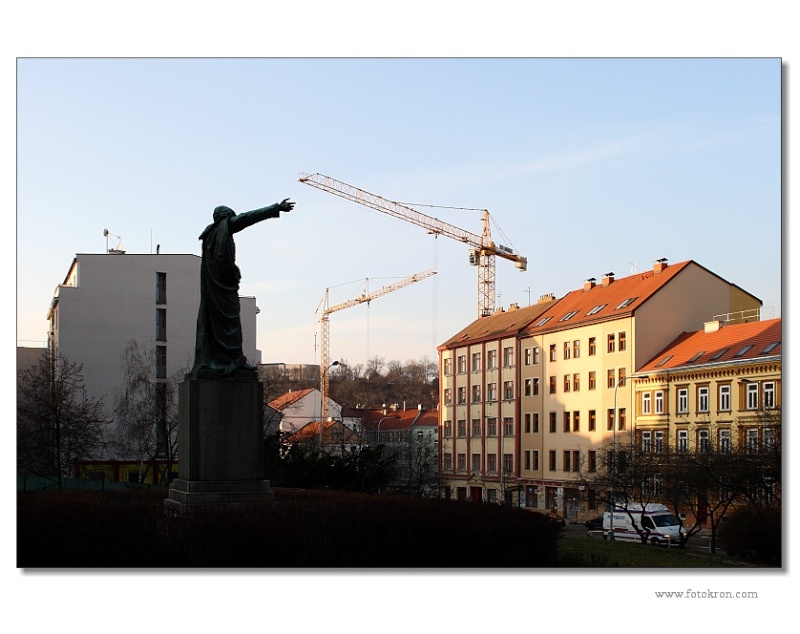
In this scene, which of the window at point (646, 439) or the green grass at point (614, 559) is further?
the window at point (646, 439)

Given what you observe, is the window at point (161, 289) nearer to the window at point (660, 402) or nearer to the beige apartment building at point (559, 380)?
the beige apartment building at point (559, 380)

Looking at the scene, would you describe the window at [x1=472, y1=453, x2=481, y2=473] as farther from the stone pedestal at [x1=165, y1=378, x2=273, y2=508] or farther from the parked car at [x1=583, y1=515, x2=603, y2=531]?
the stone pedestal at [x1=165, y1=378, x2=273, y2=508]

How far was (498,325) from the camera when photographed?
76.7 metres

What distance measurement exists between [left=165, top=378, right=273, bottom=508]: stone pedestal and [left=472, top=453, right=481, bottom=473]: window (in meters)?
57.4

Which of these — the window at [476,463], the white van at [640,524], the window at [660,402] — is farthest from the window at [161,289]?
the white van at [640,524]

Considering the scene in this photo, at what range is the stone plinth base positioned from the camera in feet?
55.6

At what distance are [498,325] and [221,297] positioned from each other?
59.5 meters

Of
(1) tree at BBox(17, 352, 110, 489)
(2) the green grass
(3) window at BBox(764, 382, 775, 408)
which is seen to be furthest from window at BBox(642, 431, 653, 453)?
(2) the green grass

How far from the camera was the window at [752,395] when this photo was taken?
4735cm

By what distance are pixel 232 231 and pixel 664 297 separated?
4491cm

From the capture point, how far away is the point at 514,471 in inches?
2734

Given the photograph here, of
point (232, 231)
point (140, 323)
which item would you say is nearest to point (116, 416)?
point (140, 323)

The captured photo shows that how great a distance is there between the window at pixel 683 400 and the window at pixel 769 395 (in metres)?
6.77

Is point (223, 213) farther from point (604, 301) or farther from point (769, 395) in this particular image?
point (604, 301)
